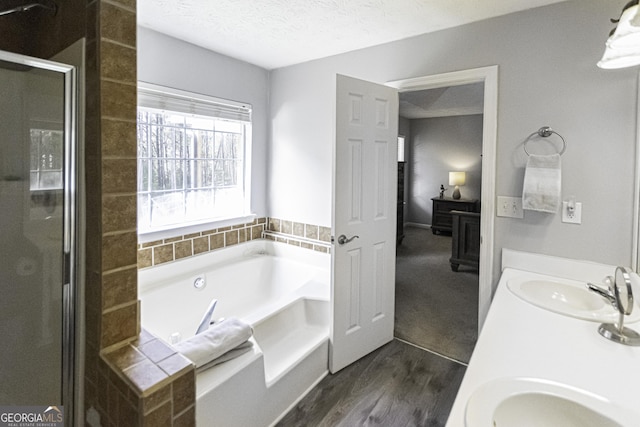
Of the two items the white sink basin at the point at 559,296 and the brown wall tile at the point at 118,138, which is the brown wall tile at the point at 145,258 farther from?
the white sink basin at the point at 559,296

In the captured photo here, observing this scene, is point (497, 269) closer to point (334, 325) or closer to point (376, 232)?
point (376, 232)

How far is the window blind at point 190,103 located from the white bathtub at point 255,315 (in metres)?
1.18

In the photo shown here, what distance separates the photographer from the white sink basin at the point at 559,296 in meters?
1.44

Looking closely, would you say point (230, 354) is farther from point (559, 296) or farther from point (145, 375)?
point (559, 296)

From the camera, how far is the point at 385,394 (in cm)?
203

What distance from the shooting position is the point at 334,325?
7.22 feet

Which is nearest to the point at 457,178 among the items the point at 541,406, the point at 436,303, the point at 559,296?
the point at 436,303

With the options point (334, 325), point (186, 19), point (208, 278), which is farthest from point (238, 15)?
point (334, 325)

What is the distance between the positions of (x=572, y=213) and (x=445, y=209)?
4951 mm

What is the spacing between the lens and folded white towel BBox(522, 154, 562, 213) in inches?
71.7

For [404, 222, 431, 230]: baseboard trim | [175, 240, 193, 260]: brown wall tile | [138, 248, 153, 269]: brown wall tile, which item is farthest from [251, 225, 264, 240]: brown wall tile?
[404, 222, 431, 230]: baseboard trim

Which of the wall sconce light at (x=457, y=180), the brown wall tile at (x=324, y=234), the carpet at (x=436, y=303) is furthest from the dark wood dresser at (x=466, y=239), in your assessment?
the wall sconce light at (x=457, y=180)

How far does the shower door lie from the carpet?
91.2 inches

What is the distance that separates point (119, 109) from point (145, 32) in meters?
1.63
